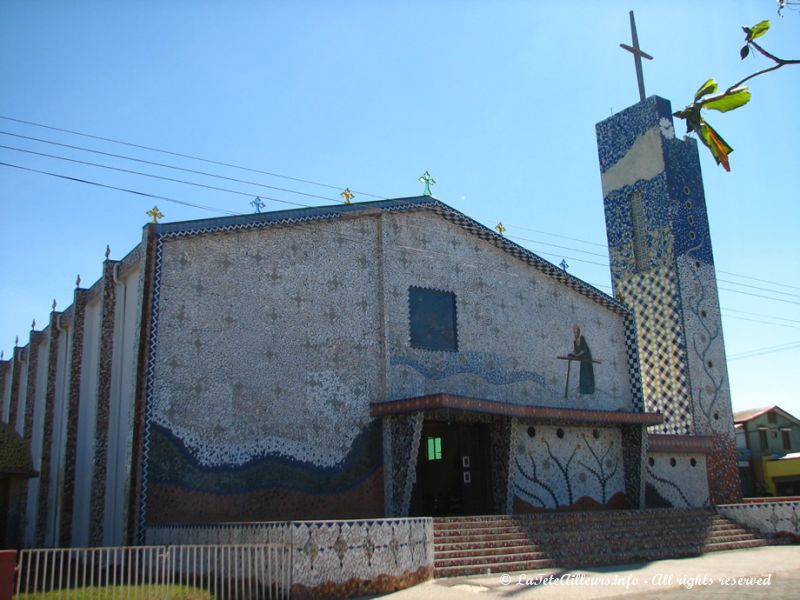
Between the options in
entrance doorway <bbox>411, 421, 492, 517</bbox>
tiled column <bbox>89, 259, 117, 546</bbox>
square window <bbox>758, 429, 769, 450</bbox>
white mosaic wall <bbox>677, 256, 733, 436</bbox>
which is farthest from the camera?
square window <bbox>758, 429, 769, 450</bbox>

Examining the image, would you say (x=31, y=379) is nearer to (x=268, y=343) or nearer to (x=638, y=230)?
(x=268, y=343)

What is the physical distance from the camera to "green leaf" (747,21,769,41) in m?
4.63

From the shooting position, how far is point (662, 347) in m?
21.0

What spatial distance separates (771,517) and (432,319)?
905cm

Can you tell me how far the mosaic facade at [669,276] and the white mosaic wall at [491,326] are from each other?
4.70ft

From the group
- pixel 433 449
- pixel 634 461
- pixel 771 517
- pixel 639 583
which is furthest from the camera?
pixel 634 461

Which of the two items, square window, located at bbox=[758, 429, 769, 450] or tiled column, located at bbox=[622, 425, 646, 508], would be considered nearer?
tiled column, located at bbox=[622, 425, 646, 508]

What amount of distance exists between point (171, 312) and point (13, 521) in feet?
17.3

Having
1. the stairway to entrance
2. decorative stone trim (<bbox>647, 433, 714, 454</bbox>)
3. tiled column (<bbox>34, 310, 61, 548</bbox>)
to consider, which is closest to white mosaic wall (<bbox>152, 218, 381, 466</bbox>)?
the stairway to entrance

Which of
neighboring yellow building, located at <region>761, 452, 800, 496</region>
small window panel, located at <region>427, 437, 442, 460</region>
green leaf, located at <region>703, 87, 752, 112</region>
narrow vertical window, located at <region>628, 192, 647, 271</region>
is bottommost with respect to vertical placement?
neighboring yellow building, located at <region>761, 452, 800, 496</region>

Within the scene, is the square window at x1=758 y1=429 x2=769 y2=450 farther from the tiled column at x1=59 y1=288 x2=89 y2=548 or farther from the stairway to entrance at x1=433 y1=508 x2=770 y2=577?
the tiled column at x1=59 y1=288 x2=89 y2=548

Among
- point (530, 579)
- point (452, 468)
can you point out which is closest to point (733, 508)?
point (452, 468)

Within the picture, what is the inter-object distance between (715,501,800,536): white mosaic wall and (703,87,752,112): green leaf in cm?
1526

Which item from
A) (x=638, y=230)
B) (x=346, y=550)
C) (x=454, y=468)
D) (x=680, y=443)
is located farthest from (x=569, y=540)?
(x=638, y=230)
